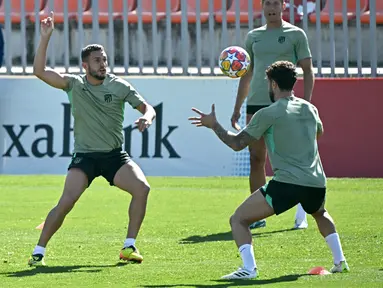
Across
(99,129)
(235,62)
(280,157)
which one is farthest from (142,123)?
(235,62)

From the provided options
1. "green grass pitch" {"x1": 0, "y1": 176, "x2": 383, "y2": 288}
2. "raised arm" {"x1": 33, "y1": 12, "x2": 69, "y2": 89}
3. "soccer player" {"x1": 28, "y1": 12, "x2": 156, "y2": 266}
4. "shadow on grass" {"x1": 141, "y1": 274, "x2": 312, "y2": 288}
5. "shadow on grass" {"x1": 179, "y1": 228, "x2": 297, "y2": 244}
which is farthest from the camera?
"shadow on grass" {"x1": 179, "y1": 228, "x2": 297, "y2": 244}

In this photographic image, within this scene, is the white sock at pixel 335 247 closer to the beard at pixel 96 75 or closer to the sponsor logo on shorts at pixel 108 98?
the sponsor logo on shorts at pixel 108 98

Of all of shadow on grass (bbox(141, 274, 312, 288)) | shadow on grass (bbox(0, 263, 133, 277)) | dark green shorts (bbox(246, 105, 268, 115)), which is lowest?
shadow on grass (bbox(0, 263, 133, 277))

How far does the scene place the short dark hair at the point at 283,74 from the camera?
8344 millimetres

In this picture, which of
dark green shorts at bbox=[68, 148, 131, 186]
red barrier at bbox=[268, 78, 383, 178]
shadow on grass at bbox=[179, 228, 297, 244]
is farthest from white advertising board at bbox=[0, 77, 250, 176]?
dark green shorts at bbox=[68, 148, 131, 186]

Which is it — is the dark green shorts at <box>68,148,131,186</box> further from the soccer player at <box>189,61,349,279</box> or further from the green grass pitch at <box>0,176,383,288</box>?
the soccer player at <box>189,61,349,279</box>

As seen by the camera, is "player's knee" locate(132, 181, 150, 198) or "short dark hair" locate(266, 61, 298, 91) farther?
"player's knee" locate(132, 181, 150, 198)

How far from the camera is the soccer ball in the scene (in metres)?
11.4

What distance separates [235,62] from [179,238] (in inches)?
73.2

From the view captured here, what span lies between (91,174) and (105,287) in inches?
66.5

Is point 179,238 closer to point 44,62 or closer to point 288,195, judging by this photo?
point 44,62

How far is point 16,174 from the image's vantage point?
54.0 feet

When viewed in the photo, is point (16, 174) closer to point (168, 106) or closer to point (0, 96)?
point (0, 96)

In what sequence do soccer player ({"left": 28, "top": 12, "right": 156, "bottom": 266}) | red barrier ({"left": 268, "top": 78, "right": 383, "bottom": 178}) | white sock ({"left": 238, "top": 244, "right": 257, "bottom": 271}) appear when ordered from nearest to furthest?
white sock ({"left": 238, "top": 244, "right": 257, "bottom": 271}) < soccer player ({"left": 28, "top": 12, "right": 156, "bottom": 266}) < red barrier ({"left": 268, "top": 78, "right": 383, "bottom": 178})
